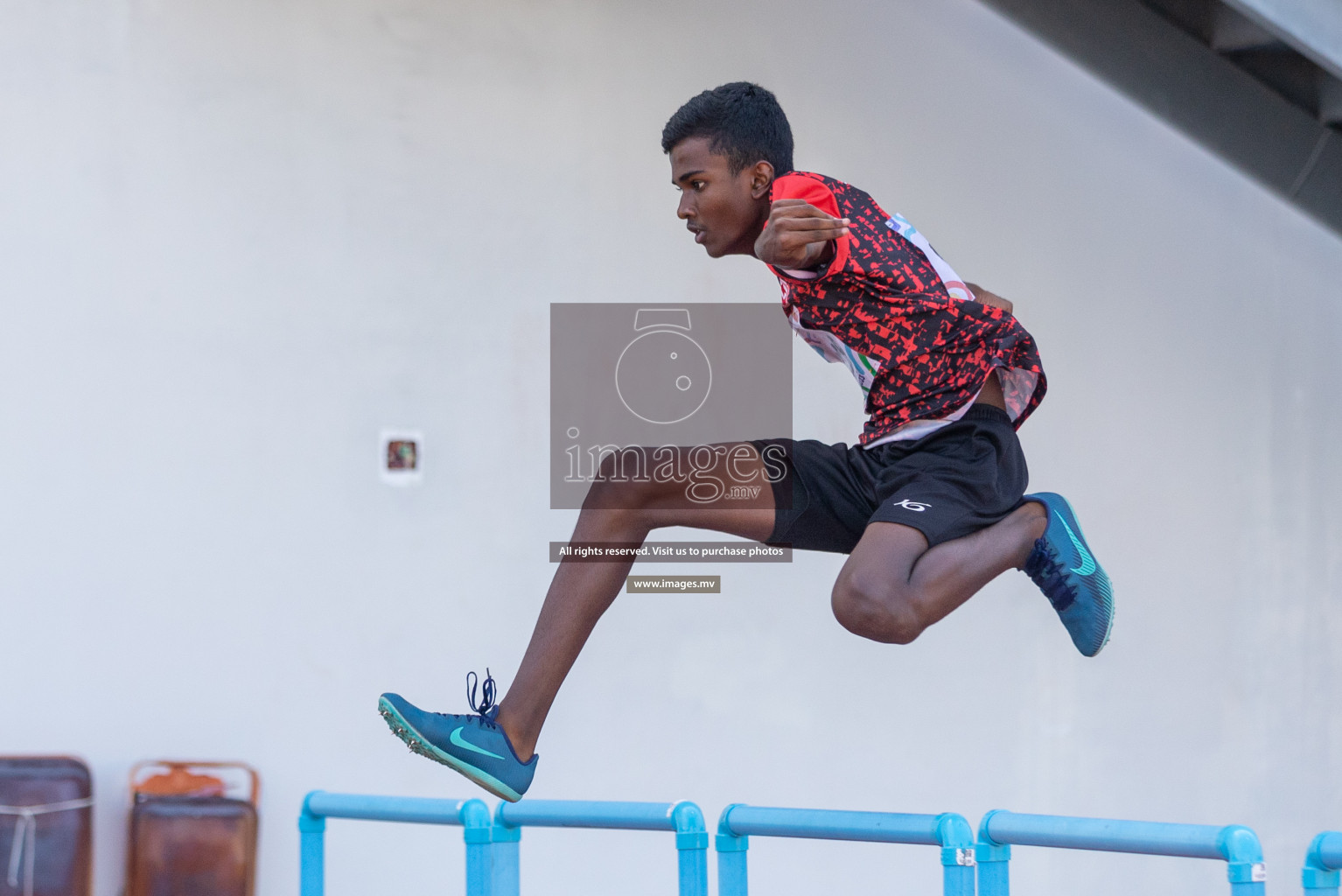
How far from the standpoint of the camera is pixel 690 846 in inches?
108

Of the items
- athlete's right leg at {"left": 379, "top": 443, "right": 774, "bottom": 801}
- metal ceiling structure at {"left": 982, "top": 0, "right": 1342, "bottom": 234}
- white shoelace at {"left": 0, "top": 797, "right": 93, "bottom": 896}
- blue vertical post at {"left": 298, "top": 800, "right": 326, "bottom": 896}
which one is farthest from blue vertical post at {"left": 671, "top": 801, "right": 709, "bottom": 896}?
metal ceiling structure at {"left": 982, "top": 0, "right": 1342, "bottom": 234}

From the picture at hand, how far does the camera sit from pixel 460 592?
4344mm

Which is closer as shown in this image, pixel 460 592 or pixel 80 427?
pixel 80 427

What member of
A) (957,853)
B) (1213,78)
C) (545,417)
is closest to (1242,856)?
(957,853)

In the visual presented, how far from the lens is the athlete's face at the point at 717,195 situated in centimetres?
254

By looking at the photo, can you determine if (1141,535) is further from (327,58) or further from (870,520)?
(327,58)

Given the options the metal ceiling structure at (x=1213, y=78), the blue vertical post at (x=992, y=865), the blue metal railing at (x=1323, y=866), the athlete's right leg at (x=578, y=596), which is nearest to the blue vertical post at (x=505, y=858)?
the athlete's right leg at (x=578, y=596)

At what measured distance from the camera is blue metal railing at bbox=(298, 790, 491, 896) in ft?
9.98

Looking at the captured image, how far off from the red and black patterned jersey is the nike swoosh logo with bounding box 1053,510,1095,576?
30 cm

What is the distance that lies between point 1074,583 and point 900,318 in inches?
23.3

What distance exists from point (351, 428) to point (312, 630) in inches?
24.8

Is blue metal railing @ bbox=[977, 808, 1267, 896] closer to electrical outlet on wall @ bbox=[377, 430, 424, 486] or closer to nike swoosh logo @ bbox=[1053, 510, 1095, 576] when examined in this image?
nike swoosh logo @ bbox=[1053, 510, 1095, 576]

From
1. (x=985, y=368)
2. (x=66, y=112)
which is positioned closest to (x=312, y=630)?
(x=66, y=112)

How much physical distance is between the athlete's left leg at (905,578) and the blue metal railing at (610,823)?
0.64m
